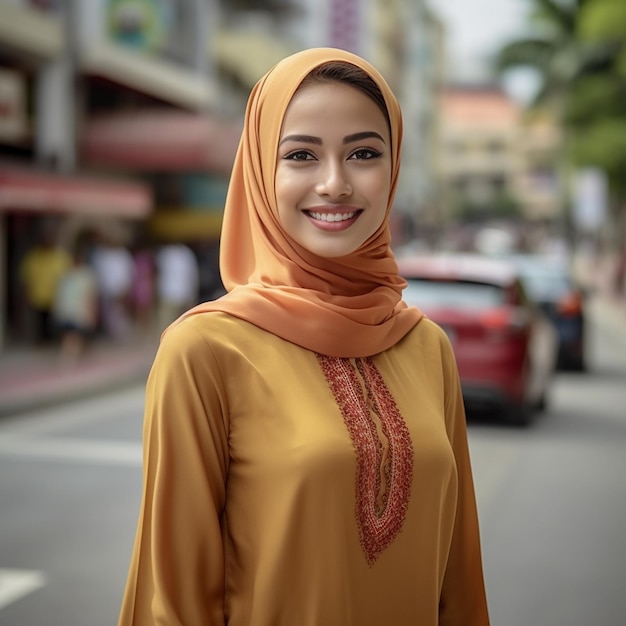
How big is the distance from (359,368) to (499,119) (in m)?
153

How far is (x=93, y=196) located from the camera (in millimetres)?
17359

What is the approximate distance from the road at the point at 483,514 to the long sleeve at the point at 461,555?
2.73 meters

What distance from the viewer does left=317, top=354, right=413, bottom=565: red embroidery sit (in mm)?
2039


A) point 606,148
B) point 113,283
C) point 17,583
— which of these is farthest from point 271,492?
point 606,148

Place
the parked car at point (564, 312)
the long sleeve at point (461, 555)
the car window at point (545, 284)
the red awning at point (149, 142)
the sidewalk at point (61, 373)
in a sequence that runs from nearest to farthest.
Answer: the long sleeve at point (461, 555), the sidewalk at point (61, 373), the parked car at point (564, 312), the car window at point (545, 284), the red awning at point (149, 142)

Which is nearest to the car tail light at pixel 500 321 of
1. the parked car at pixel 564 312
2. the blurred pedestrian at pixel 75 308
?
the parked car at pixel 564 312

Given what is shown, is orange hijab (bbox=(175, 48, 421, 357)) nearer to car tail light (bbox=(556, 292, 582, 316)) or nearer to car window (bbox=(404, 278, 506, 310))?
car window (bbox=(404, 278, 506, 310))

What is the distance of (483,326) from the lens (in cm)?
998

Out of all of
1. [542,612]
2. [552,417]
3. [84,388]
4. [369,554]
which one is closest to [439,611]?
[369,554]

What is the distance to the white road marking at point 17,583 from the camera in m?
5.18

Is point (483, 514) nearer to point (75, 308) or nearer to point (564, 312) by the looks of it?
point (75, 308)

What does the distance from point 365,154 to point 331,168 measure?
0.28ft

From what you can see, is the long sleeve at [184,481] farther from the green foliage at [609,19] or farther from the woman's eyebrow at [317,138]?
the green foliage at [609,19]

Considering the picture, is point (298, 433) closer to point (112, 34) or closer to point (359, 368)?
point (359, 368)
